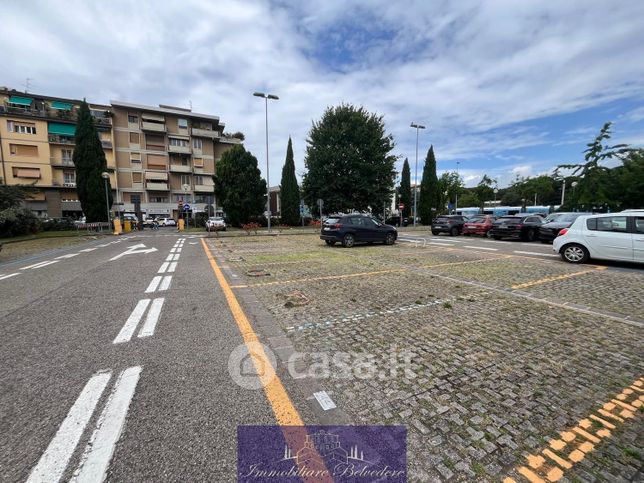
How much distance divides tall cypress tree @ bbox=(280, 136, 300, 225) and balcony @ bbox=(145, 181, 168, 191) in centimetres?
1857

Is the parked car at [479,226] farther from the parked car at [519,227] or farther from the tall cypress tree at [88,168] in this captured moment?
the tall cypress tree at [88,168]

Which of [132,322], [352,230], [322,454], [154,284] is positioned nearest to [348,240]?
[352,230]

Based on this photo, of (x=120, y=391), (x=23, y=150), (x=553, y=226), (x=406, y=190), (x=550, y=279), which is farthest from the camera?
(x=406, y=190)

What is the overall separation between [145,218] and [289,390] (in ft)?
165

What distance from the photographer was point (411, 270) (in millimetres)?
→ 8516

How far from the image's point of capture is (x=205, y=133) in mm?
48625

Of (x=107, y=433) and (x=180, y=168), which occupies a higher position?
(x=180, y=168)

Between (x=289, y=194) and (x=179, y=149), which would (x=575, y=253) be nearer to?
(x=289, y=194)

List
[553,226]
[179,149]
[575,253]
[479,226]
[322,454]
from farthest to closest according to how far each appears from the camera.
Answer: [179,149]
[479,226]
[553,226]
[575,253]
[322,454]

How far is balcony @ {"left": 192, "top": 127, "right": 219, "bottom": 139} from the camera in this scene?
4819cm

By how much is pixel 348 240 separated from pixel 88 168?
109 feet

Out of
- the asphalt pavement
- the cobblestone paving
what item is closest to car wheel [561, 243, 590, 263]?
the cobblestone paving

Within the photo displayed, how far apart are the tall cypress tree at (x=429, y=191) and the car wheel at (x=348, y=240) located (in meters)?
35.7

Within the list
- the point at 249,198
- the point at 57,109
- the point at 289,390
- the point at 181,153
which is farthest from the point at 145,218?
the point at 289,390
